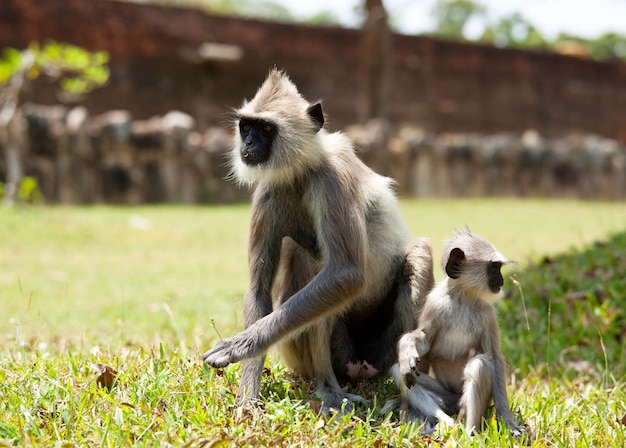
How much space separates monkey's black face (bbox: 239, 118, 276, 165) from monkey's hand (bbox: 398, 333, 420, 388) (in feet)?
3.74

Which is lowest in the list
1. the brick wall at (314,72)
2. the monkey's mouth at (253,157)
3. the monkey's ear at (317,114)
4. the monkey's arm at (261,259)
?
the monkey's arm at (261,259)

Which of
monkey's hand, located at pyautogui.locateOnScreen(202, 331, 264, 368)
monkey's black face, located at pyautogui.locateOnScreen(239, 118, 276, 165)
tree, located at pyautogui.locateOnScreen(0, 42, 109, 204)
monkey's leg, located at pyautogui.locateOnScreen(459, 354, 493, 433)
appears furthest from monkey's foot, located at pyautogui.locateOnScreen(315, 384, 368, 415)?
tree, located at pyautogui.locateOnScreen(0, 42, 109, 204)

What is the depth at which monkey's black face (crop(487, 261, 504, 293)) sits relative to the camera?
341cm

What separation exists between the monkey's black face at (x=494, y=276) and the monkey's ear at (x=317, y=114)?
1.11m

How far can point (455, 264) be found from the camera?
3.48 metres

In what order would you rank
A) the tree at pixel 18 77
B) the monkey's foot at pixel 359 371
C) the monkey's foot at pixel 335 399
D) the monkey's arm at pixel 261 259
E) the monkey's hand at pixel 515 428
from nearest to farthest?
the monkey's hand at pixel 515 428
the monkey's foot at pixel 335 399
the monkey's arm at pixel 261 259
the monkey's foot at pixel 359 371
the tree at pixel 18 77

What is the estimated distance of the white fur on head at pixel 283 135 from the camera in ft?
12.1

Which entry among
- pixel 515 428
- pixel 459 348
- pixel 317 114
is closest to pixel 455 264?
pixel 459 348

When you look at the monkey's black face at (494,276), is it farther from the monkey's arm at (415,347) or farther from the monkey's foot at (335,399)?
the monkey's foot at (335,399)

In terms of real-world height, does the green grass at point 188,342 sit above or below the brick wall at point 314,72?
below

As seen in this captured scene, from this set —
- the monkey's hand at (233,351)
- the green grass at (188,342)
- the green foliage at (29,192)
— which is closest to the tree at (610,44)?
the green grass at (188,342)

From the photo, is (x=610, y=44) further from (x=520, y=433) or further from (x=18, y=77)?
(x=520, y=433)

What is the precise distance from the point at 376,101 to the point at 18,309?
42.4 feet

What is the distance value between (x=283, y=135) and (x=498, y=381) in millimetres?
1558
